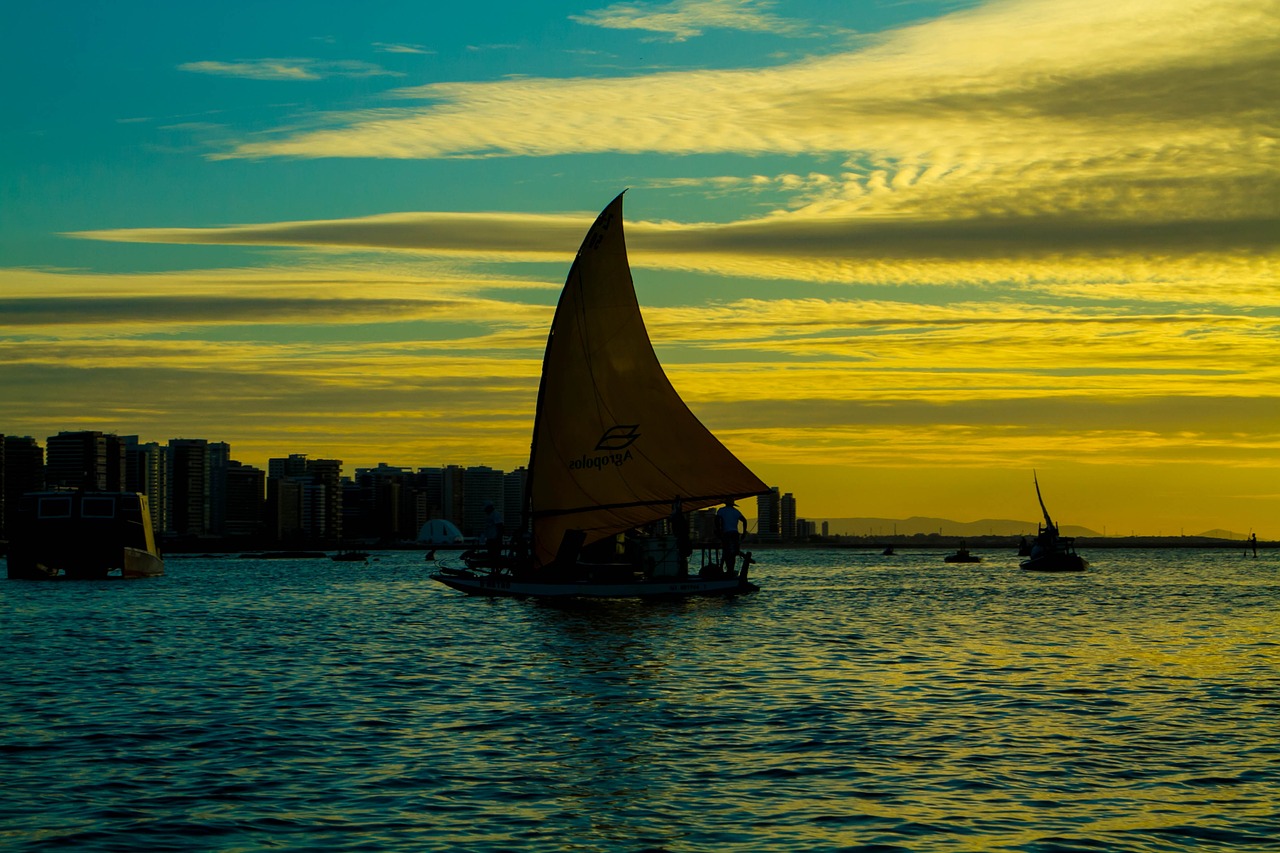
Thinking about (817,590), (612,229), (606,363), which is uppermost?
(612,229)

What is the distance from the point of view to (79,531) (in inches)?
4013

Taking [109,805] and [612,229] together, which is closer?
[109,805]

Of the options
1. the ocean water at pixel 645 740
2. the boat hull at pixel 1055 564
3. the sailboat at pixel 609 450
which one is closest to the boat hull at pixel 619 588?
the sailboat at pixel 609 450

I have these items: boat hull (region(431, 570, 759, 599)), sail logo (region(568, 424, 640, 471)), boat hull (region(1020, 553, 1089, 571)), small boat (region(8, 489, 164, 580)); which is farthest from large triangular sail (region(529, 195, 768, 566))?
boat hull (region(1020, 553, 1089, 571))

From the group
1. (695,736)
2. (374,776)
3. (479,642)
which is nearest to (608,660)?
(479,642)

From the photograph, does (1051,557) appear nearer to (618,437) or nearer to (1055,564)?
(1055,564)

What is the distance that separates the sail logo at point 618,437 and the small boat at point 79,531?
51724mm

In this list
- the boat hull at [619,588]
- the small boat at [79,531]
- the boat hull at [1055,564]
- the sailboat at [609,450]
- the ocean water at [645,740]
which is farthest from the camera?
the boat hull at [1055,564]

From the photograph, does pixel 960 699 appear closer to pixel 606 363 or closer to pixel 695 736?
pixel 695 736

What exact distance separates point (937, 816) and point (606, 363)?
45700 millimetres

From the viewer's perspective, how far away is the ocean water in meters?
17.6

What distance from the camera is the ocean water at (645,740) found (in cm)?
1762

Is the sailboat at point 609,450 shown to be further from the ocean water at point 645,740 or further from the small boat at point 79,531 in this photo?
the small boat at point 79,531

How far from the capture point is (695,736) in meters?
25.1
